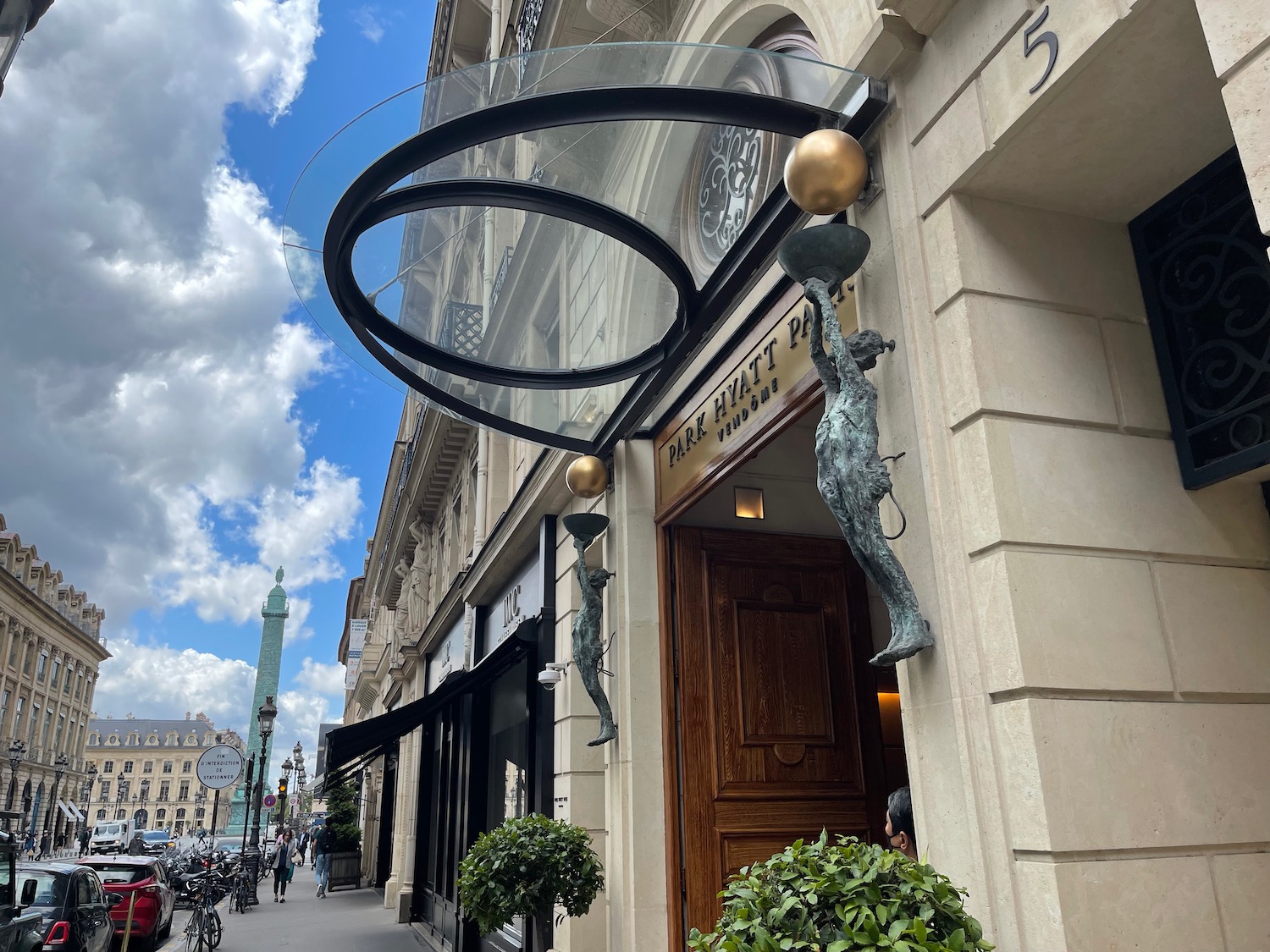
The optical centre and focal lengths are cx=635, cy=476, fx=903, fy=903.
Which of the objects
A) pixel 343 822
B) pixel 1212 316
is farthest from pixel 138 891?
pixel 343 822

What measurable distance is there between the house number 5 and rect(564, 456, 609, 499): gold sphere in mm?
4798

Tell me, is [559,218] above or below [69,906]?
above

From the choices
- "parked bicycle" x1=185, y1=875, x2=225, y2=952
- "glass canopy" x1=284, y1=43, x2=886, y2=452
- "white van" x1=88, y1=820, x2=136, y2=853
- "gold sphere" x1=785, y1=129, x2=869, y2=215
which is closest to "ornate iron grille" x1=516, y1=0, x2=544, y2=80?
"glass canopy" x1=284, y1=43, x2=886, y2=452

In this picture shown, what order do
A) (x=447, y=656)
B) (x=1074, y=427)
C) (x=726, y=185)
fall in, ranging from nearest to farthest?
(x=1074, y=427) → (x=726, y=185) → (x=447, y=656)

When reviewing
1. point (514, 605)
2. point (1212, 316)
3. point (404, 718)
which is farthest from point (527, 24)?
point (404, 718)

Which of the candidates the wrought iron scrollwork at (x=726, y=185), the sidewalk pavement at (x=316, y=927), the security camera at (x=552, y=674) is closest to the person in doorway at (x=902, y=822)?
the wrought iron scrollwork at (x=726, y=185)

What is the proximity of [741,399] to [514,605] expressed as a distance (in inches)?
261

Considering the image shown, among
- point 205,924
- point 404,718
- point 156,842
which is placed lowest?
point 205,924

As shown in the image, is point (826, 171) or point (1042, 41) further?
point (826, 171)

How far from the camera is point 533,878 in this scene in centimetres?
688

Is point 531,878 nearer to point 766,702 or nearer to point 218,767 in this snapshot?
point 766,702

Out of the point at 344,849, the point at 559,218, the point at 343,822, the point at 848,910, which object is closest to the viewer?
the point at 848,910

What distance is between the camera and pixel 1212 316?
3607 mm

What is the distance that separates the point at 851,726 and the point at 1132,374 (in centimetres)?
422
